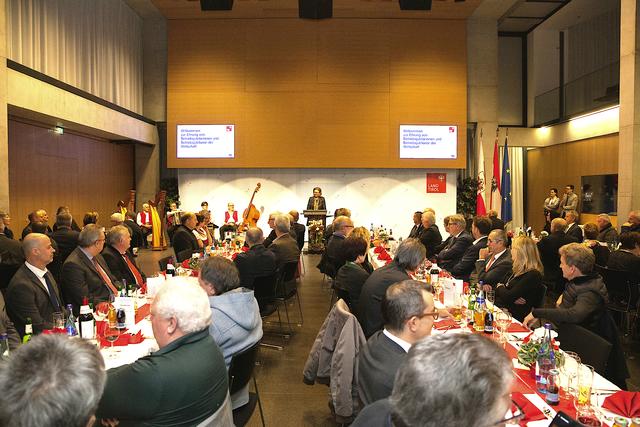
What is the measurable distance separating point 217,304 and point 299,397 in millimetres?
1826

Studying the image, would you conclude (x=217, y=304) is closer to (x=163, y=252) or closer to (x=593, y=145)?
(x=163, y=252)

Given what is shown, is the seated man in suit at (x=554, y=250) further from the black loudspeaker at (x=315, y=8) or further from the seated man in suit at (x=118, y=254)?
the black loudspeaker at (x=315, y=8)

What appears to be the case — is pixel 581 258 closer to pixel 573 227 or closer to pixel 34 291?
pixel 34 291

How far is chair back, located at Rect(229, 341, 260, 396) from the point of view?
9.38ft

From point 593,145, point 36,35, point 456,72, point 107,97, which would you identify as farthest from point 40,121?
point 593,145

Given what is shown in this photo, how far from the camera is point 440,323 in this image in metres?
3.66

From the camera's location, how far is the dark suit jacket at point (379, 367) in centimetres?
220

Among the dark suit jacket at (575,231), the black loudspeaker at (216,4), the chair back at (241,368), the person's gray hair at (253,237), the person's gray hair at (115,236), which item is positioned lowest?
the chair back at (241,368)

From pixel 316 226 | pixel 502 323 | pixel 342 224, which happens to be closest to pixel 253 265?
pixel 342 224

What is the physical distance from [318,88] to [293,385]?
1117 centimetres

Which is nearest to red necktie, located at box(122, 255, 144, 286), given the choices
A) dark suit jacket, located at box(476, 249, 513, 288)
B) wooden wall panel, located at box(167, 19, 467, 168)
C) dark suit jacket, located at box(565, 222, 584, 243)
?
dark suit jacket, located at box(476, 249, 513, 288)

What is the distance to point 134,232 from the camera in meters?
11.9

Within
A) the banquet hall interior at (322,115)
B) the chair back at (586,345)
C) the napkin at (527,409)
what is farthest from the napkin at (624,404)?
the banquet hall interior at (322,115)

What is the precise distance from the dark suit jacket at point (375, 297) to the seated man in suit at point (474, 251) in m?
2.98
